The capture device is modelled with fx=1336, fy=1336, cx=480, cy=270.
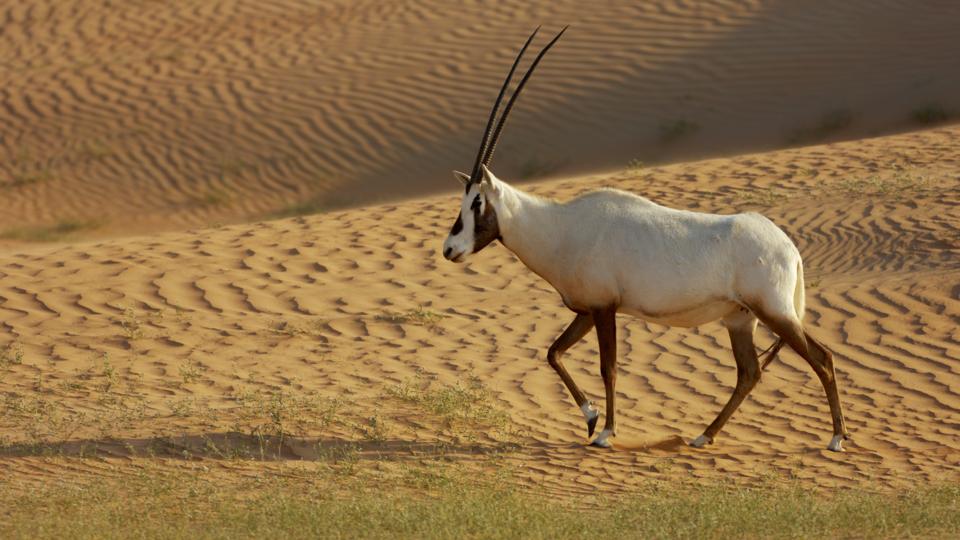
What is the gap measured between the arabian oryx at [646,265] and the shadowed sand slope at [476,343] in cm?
51

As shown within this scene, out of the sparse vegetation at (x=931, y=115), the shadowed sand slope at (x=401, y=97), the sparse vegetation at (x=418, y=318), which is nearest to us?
the sparse vegetation at (x=418, y=318)

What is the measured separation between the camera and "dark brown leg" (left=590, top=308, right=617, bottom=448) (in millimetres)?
7488

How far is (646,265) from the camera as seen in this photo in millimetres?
7426

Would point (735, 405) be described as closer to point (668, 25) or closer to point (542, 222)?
point (542, 222)

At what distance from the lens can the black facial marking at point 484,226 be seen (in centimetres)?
768

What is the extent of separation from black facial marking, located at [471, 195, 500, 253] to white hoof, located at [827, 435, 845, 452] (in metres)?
2.23

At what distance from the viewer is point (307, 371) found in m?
9.25

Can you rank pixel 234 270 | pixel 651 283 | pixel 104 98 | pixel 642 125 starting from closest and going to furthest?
pixel 651 283 < pixel 234 270 < pixel 642 125 < pixel 104 98

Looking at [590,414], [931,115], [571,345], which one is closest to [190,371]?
[571,345]

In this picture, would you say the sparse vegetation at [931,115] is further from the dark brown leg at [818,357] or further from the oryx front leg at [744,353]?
the dark brown leg at [818,357]

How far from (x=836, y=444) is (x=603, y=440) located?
51.2 inches

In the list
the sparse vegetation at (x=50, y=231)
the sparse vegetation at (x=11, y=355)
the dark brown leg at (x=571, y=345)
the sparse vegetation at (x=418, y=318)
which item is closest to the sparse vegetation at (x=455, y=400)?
the dark brown leg at (x=571, y=345)

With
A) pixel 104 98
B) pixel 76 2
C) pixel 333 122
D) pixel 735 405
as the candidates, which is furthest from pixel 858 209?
pixel 76 2

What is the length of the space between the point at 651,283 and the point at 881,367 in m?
2.57
